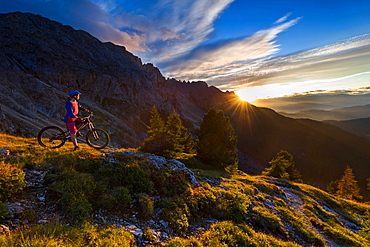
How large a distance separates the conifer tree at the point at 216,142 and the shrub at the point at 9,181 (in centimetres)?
2485

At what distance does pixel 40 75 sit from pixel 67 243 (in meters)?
177

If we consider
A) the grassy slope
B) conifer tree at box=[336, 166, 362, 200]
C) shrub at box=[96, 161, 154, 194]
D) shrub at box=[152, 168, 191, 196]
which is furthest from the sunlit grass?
conifer tree at box=[336, 166, 362, 200]

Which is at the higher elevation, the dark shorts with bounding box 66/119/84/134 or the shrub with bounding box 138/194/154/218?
the dark shorts with bounding box 66/119/84/134

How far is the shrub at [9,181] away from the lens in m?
5.70

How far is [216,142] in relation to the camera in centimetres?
2903

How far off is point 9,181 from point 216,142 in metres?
26.3

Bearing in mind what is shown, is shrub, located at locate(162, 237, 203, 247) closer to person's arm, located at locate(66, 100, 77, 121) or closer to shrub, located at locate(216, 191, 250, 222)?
shrub, located at locate(216, 191, 250, 222)

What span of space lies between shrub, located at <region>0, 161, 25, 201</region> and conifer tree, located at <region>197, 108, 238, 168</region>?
81.5 ft

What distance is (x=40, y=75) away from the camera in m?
130

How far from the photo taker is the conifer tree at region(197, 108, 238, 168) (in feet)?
93.4

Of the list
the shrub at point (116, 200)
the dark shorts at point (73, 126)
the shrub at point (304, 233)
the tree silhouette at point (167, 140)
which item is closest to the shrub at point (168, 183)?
the shrub at point (116, 200)

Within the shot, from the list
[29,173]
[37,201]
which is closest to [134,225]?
[37,201]

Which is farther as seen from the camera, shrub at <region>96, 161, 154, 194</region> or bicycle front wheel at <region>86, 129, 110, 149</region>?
bicycle front wheel at <region>86, 129, 110, 149</region>

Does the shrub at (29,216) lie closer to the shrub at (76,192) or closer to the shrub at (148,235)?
the shrub at (76,192)
